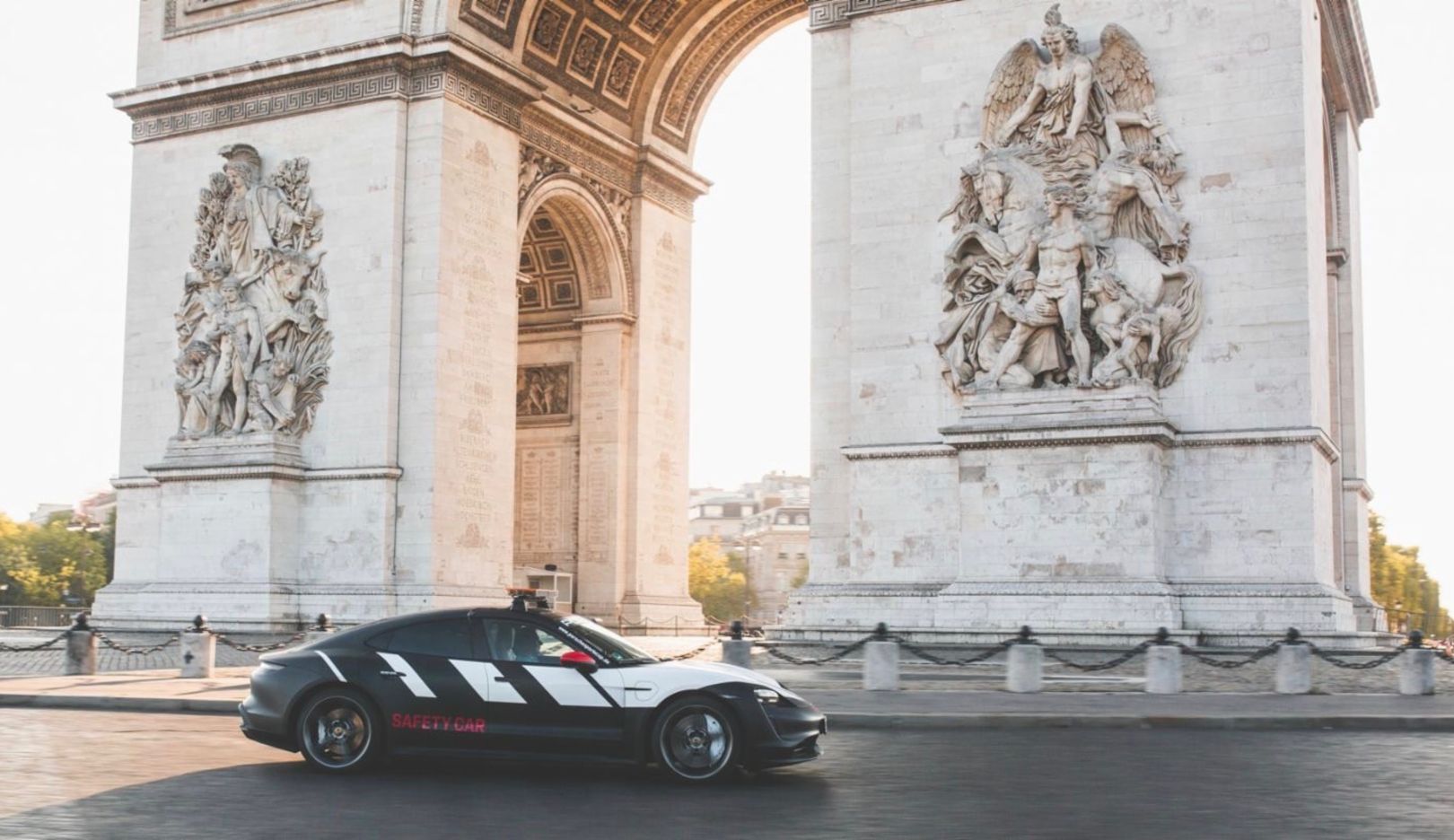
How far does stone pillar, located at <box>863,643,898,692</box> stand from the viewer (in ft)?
70.6

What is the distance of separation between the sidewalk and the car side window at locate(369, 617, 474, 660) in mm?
5610

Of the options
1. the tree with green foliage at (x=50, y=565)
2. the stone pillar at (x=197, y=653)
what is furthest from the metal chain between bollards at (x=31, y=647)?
the tree with green foliage at (x=50, y=565)

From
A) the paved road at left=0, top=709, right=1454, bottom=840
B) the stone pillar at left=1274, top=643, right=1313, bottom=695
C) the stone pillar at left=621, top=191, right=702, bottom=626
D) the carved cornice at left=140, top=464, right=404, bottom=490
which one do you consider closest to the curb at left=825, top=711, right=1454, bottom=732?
the paved road at left=0, top=709, right=1454, bottom=840

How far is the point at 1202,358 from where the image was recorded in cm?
2562

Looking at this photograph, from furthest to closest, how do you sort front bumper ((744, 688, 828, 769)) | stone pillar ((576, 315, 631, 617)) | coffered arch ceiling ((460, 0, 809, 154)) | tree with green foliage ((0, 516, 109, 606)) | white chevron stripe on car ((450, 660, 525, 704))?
tree with green foliage ((0, 516, 109, 606)), stone pillar ((576, 315, 631, 617)), coffered arch ceiling ((460, 0, 809, 154)), white chevron stripe on car ((450, 660, 525, 704)), front bumper ((744, 688, 828, 769))

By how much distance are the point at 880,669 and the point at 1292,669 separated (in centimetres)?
543

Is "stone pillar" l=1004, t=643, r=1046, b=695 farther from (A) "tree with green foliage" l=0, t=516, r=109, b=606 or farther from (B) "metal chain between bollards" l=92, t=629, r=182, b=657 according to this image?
(A) "tree with green foliage" l=0, t=516, r=109, b=606

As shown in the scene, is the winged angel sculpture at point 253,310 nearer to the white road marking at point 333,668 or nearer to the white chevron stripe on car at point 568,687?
the white road marking at point 333,668

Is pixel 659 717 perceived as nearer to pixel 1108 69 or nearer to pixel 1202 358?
pixel 1202 358

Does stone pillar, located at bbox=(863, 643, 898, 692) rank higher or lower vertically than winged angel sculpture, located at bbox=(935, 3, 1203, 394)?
lower

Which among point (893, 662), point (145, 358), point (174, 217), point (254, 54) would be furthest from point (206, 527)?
point (893, 662)

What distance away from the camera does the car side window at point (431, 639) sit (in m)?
13.0

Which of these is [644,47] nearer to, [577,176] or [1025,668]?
[577,176]

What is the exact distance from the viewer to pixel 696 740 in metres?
12.5
